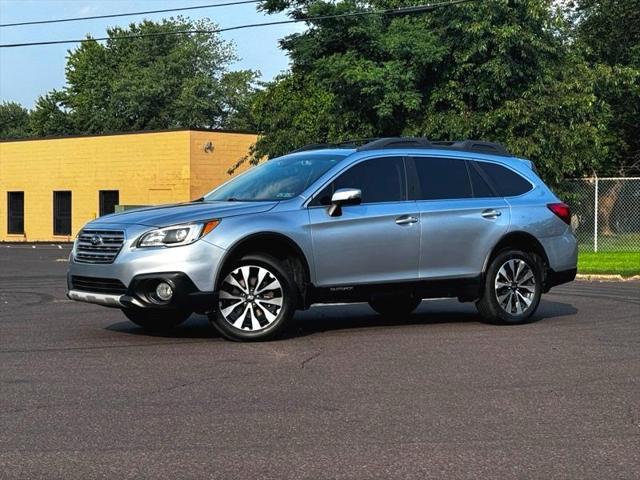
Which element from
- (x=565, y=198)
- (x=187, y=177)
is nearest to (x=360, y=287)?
(x=565, y=198)

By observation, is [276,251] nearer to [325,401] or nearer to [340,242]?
[340,242]

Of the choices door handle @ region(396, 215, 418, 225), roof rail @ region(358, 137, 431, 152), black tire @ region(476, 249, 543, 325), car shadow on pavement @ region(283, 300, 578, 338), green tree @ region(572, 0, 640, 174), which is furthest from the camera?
green tree @ region(572, 0, 640, 174)

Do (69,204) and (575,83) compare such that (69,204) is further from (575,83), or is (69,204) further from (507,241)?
(507,241)

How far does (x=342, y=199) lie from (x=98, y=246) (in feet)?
7.75

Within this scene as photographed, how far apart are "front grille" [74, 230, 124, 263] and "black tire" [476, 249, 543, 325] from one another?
3981 mm

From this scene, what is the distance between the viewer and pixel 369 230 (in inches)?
398

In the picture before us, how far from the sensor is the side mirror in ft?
31.9

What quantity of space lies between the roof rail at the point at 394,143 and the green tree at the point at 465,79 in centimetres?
1807

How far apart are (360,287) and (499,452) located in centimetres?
469

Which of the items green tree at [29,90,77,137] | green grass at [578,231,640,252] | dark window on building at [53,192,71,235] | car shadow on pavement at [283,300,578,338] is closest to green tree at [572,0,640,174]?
green grass at [578,231,640,252]

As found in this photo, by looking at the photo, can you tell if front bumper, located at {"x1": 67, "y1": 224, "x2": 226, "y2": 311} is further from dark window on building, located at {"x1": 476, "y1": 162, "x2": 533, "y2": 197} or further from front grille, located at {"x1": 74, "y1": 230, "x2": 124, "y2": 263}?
dark window on building, located at {"x1": 476, "y1": 162, "x2": 533, "y2": 197}

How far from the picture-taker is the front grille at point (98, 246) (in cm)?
937

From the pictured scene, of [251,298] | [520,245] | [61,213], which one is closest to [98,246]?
[251,298]

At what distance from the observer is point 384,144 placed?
10.7 m
